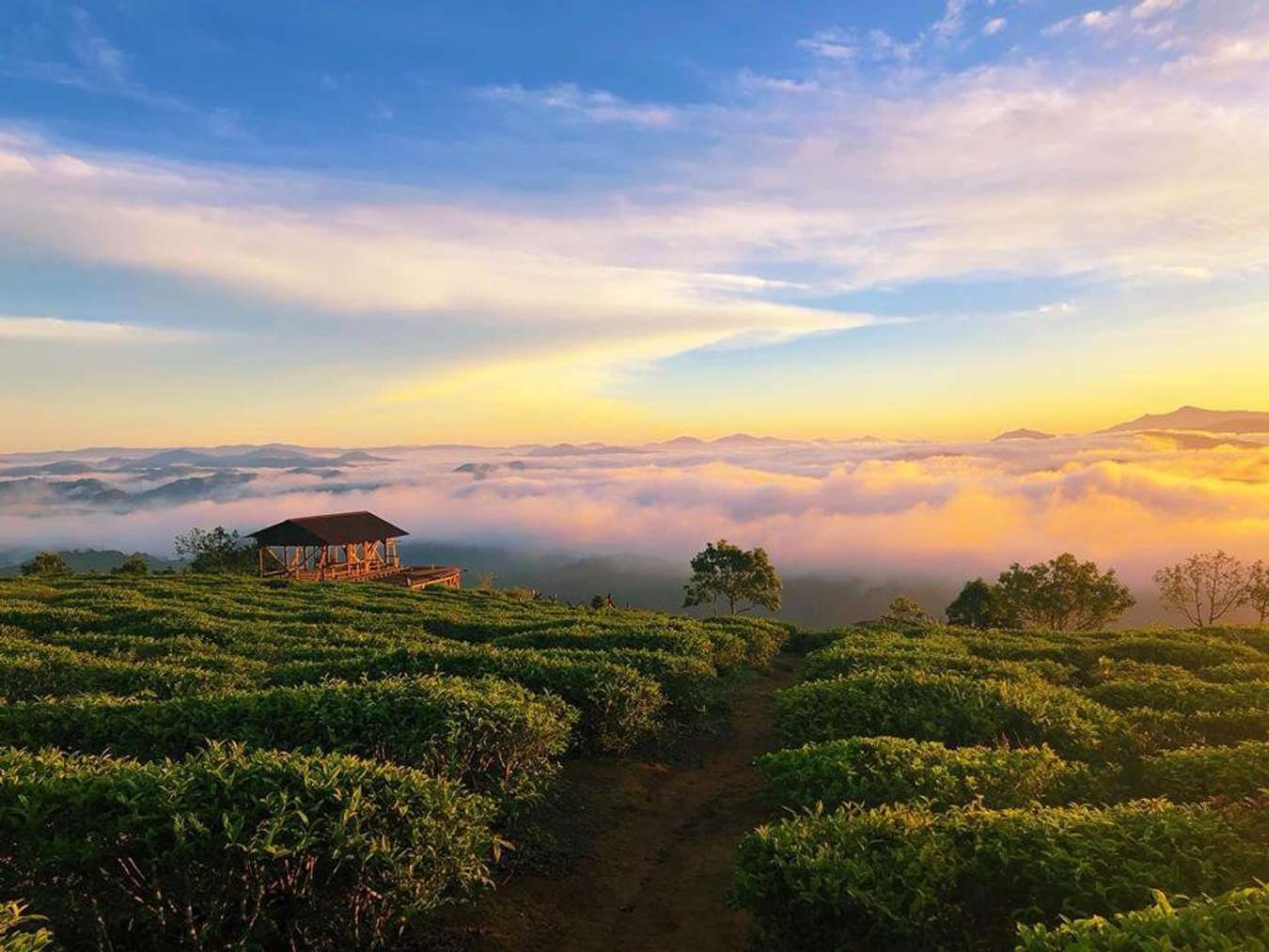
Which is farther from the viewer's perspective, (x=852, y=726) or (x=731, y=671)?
(x=731, y=671)

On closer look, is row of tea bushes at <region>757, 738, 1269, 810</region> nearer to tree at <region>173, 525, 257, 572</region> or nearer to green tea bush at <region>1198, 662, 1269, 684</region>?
green tea bush at <region>1198, 662, 1269, 684</region>

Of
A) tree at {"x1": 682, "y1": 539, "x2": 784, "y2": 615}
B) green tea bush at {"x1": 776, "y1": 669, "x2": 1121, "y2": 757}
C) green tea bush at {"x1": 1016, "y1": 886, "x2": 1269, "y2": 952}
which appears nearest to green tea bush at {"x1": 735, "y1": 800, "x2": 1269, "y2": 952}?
green tea bush at {"x1": 1016, "y1": 886, "x2": 1269, "y2": 952}

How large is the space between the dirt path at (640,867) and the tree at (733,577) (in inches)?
1924

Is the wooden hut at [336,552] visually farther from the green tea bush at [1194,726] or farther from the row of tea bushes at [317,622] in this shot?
the green tea bush at [1194,726]

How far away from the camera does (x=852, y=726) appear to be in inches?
445

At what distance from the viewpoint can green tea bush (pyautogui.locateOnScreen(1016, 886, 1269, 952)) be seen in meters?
4.16

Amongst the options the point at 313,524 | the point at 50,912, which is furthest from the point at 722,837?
the point at 313,524

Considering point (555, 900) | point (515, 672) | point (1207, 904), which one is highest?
point (1207, 904)

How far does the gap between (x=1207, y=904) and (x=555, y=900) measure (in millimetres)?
6143

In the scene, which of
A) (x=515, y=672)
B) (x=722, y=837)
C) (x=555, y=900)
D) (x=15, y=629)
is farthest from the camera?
(x=15, y=629)

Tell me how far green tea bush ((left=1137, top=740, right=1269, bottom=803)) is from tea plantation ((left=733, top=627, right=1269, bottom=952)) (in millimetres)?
20

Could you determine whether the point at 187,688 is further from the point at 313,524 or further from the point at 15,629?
the point at 313,524

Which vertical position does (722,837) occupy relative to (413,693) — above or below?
below

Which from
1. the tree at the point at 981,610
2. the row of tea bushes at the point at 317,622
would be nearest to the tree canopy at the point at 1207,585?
the tree at the point at 981,610
